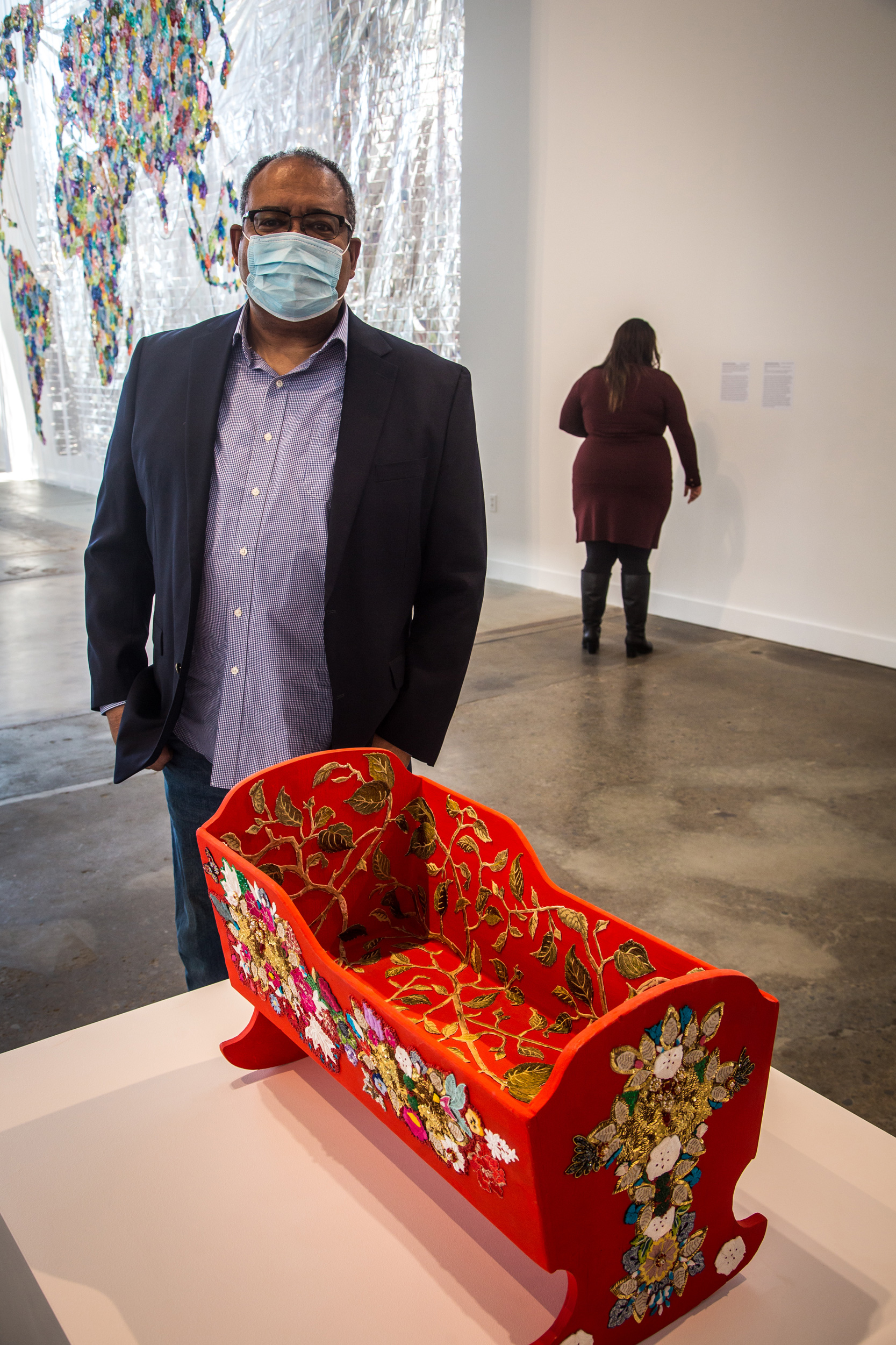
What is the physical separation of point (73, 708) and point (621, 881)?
2306 millimetres

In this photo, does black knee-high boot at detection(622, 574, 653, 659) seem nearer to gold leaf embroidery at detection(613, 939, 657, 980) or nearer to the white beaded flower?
gold leaf embroidery at detection(613, 939, 657, 980)

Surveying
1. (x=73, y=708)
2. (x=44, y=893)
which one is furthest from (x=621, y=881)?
(x=73, y=708)

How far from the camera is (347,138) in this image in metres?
5.53

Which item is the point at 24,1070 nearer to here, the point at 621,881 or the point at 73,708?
the point at 621,881

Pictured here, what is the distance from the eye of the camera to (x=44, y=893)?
2.49 meters

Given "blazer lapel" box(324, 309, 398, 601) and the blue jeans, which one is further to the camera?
the blue jeans

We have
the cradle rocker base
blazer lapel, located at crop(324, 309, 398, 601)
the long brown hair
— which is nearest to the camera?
the cradle rocker base

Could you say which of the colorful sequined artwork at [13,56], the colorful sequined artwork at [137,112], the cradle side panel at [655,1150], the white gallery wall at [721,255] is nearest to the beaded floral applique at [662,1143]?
the cradle side panel at [655,1150]

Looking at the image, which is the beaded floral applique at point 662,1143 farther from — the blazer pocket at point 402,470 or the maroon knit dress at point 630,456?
the maroon knit dress at point 630,456

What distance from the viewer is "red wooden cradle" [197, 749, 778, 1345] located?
2.04ft

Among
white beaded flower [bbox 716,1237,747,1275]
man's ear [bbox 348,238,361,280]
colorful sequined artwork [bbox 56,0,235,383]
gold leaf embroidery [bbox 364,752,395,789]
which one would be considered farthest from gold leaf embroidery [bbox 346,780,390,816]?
colorful sequined artwork [bbox 56,0,235,383]

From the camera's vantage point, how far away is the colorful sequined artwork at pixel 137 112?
5578 mm

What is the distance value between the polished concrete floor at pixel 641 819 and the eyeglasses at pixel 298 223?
1.51 m

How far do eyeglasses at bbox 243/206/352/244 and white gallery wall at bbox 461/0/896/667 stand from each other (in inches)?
140
